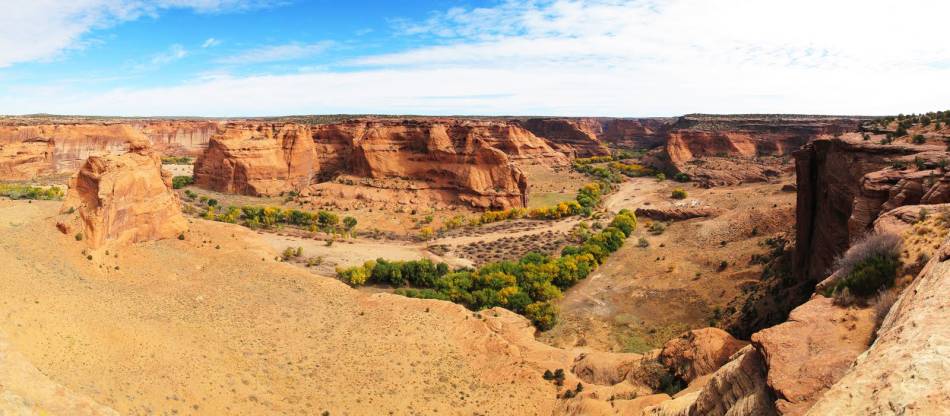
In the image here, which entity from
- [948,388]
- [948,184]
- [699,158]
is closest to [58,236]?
[948,388]

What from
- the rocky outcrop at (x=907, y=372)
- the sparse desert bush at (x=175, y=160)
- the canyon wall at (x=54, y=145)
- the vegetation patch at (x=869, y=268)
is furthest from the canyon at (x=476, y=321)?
the sparse desert bush at (x=175, y=160)

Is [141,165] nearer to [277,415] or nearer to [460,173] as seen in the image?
[277,415]

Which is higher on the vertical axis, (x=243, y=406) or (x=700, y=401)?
(x=700, y=401)

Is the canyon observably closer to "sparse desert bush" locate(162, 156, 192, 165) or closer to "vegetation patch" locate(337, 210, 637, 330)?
"vegetation patch" locate(337, 210, 637, 330)

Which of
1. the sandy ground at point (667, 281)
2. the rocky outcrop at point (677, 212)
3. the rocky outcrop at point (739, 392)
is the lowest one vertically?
the sandy ground at point (667, 281)

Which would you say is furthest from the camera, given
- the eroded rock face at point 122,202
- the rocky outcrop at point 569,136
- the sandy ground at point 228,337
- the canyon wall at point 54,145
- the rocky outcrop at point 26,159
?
the rocky outcrop at point 569,136

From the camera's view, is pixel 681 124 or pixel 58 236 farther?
pixel 681 124

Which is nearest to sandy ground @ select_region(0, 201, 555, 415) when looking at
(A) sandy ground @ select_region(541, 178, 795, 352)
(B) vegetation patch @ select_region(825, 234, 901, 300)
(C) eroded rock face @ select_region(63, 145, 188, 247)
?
(C) eroded rock face @ select_region(63, 145, 188, 247)

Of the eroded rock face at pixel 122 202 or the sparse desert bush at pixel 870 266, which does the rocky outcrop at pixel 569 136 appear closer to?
the eroded rock face at pixel 122 202
